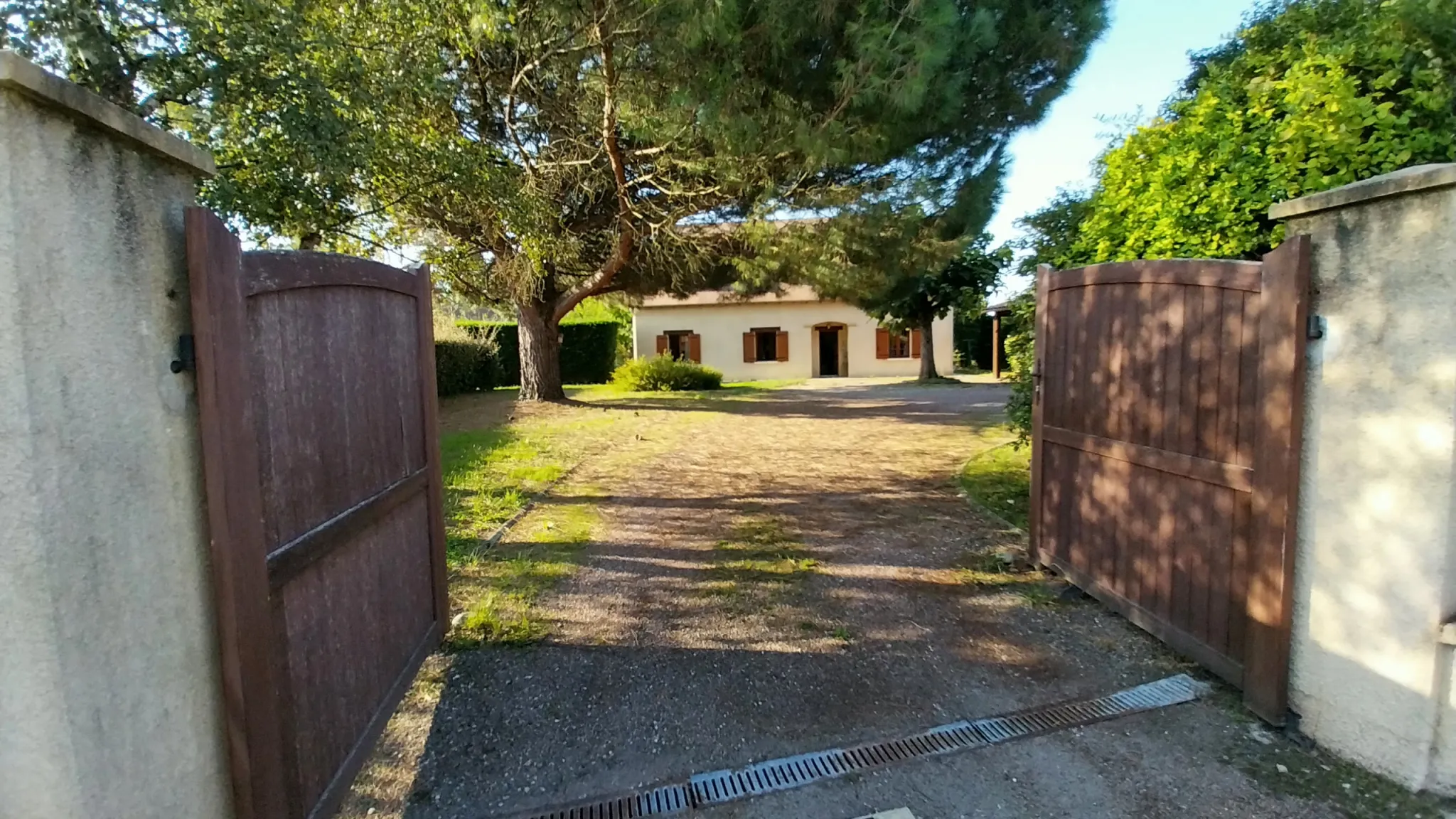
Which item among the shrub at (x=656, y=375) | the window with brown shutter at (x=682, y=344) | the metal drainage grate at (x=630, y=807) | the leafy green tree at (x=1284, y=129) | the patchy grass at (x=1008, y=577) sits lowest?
the metal drainage grate at (x=630, y=807)

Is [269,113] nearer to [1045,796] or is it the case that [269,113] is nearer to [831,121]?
[831,121]

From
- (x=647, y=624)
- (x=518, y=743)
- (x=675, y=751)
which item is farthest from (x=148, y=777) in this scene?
(x=647, y=624)

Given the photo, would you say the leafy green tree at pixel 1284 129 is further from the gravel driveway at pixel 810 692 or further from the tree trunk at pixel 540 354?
the tree trunk at pixel 540 354

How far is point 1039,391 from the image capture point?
4.43 meters

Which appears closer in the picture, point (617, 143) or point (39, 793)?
point (39, 793)

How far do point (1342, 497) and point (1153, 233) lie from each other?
6.67ft

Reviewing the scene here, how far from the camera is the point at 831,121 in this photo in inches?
209

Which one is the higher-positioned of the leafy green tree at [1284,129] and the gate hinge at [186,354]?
the leafy green tree at [1284,129]

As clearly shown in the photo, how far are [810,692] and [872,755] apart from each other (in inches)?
20.2

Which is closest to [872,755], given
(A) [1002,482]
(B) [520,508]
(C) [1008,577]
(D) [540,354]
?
(C) [1008,577]

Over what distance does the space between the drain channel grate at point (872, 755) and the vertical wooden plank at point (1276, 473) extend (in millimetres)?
353

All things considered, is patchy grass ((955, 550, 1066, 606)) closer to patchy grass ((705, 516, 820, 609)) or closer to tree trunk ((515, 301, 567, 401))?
patchy grass ((705, 516, 820, 609))

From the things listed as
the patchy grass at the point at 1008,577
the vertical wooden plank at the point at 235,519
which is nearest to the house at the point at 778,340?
the patchy grass at the point at 1008,577

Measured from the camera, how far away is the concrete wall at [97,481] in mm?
1321
